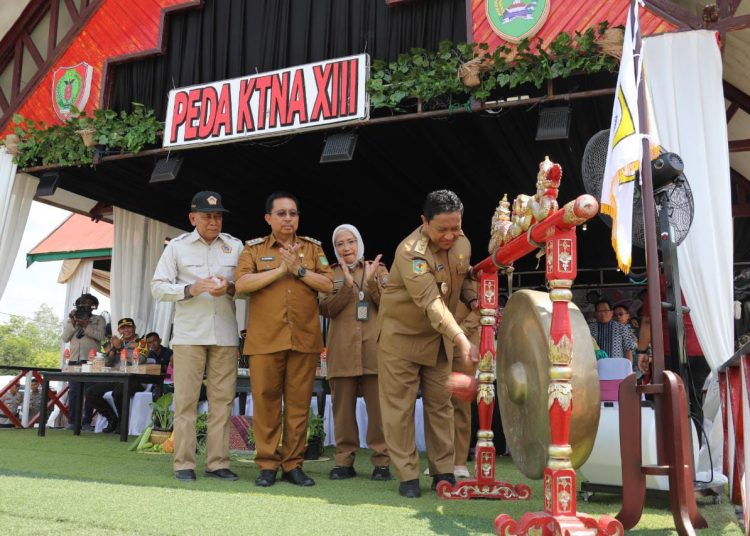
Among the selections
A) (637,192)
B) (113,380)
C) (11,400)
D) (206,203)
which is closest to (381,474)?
(206,203)

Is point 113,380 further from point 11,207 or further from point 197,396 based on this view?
point 197,396

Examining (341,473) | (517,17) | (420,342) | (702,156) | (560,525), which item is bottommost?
(341,473)

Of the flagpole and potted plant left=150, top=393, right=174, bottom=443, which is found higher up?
the flagpole

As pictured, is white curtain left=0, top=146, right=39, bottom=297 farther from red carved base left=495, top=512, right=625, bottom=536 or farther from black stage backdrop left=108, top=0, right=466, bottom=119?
red carved base left=495, top=512, right=625, bottom=536

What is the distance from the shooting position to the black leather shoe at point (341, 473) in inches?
171

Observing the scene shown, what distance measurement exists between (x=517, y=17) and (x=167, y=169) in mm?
3942

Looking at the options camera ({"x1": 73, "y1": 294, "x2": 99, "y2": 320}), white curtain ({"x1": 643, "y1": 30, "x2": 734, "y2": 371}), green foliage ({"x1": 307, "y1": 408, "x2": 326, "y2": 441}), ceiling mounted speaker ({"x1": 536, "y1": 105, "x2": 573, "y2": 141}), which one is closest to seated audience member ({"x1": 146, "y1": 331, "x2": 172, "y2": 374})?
camera ({"x1": 73, "y1": 294, "x2": 99, "y2": 320})

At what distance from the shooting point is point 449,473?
3750mm

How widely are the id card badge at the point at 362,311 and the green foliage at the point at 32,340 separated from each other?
38.3 metres

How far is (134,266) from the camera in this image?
1023 cm

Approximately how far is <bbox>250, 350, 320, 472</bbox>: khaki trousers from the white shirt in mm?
364

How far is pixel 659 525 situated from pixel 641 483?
18.2 inches

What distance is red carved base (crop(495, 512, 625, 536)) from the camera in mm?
2342

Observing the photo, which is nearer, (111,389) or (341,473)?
(341,473)
